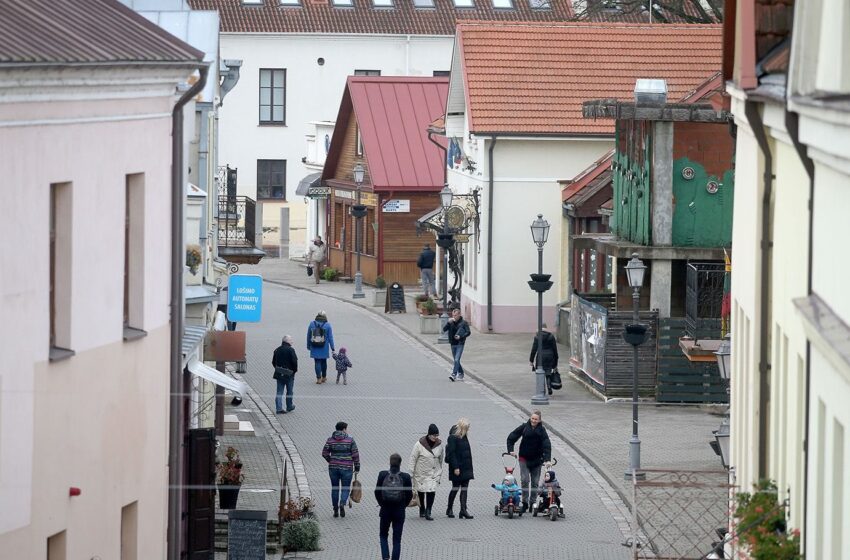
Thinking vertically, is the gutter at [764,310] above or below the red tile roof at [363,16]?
below

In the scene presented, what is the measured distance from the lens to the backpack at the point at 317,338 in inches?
1270

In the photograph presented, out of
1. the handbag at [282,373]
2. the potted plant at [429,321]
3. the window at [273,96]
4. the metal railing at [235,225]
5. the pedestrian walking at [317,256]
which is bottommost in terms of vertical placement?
the handbag at [282,373]

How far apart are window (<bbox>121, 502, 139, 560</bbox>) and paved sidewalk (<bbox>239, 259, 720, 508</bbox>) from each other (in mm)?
9066

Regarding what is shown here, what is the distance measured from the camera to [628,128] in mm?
32281

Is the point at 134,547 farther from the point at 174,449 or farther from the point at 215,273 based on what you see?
the point at 215,273

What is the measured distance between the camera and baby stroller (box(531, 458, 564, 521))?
71.2 feet

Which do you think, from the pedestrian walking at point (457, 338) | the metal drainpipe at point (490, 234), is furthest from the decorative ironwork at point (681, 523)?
the metal drainpipe at point (490, 234)

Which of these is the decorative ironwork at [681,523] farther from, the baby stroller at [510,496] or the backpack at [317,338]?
the backpack at [317,338]

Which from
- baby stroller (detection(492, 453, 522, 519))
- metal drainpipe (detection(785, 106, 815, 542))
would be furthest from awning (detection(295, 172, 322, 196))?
metal drainpipe (detection(785, 106, 815, 542))

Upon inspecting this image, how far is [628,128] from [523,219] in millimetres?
7961

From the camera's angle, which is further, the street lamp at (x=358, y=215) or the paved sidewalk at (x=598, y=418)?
the street lamp at (x=358, y=215)

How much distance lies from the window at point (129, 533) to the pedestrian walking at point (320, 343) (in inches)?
674

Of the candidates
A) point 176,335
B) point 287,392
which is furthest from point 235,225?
point 176,335

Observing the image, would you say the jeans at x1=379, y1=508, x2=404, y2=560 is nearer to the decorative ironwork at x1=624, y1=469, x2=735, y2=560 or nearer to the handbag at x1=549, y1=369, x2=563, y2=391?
the decorative ironwork at x1=624, y1=469, x2=735, y2=560
